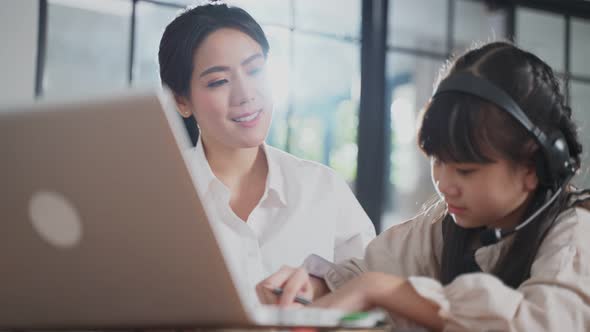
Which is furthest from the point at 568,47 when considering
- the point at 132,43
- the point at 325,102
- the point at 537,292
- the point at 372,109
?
the point at 325,102

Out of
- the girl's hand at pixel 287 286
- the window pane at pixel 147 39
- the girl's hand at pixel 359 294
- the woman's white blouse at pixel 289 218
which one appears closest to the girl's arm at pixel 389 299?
the girl's hand at pixel 359 294

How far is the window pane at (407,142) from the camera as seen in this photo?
6.52 m

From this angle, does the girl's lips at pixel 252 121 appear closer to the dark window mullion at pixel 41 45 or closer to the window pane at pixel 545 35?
the dark window mullion at pixel 41 45

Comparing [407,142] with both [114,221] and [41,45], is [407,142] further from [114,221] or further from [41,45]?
[114,221]

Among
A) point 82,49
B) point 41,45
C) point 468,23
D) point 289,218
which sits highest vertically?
point 468,23

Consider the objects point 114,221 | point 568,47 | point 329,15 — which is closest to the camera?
point 114,221

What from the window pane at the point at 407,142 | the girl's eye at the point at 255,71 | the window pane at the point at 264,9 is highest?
the window pane at the point at 264,9

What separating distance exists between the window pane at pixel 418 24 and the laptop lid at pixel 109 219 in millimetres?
5155

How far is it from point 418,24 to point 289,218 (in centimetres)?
467

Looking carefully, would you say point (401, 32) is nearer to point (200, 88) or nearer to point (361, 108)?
point (361, 108)

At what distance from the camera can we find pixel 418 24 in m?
6.02

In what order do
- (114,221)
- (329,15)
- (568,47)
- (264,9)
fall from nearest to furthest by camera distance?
(114,221)
(264,9)
(568,47)
(329,15)

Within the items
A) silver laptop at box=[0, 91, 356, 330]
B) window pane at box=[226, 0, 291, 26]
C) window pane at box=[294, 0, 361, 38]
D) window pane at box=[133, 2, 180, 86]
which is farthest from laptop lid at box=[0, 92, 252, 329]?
window pane at box=[133, 2, 180, 86]

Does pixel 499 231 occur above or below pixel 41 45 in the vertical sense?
below
